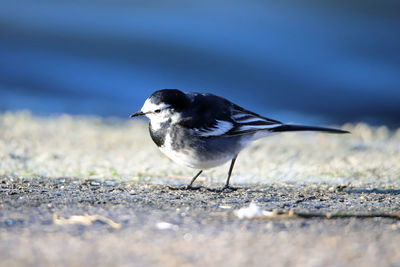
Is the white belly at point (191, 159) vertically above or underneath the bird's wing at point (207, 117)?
underneath


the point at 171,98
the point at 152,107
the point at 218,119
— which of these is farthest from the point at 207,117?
the point at 152,107

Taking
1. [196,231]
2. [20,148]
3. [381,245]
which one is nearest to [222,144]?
[196,231]

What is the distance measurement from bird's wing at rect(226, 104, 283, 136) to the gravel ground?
0.52m

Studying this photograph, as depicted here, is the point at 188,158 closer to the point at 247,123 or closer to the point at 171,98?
the point at 171,98

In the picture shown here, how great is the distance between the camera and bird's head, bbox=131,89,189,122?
4.83 m

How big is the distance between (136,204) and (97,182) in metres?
1.08

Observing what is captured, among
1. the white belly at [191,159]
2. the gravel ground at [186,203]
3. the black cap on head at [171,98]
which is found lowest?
the gravel ground at [186,203]

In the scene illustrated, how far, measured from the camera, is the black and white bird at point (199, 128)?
15.6 feet

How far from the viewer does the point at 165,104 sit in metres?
4.83

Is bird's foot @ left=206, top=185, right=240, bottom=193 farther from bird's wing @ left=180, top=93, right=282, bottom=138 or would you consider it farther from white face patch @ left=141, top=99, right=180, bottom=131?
white face patch @ left=141, top=99, right=180, bottom=131

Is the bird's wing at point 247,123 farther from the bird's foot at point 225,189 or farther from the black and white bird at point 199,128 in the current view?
the bird's foot at point 225,189

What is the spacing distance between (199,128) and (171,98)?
368 mm

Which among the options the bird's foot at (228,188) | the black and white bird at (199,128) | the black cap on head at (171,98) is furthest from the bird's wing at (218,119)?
the bird's foot at (228,188)

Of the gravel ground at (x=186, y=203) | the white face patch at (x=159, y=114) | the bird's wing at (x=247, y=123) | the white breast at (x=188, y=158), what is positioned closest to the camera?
the gravel ground at (x=186, y=203)
